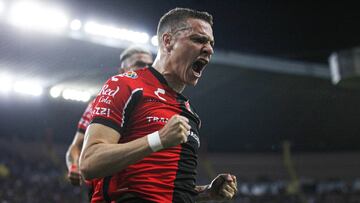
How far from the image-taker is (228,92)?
19312 millimetres

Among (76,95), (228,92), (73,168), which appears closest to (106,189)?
(73,168)

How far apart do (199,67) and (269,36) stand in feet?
46.7

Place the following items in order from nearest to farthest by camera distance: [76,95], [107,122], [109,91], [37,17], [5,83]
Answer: [107,122]
[109,91]
[37,17]
[5,83]
[76,95]

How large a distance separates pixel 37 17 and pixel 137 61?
10678 mm

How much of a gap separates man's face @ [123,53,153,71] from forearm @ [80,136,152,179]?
2299 millimetres

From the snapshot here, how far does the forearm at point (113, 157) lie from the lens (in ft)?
5.93

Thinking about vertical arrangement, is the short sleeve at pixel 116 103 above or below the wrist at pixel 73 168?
below

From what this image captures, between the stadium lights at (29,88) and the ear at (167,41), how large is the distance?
15.7 meters

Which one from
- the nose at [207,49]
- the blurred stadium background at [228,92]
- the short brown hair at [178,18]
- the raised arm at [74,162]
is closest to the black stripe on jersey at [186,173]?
the nose at [207,49]

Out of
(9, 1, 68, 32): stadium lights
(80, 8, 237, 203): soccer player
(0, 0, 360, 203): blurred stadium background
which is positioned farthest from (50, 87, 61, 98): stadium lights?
(80, 8, 237, 203): soccer player

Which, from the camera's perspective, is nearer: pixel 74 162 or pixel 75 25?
pixel 74 162

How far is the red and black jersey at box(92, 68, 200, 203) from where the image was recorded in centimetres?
199

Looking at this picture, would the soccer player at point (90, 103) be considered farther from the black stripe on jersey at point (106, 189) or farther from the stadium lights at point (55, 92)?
the stadium lights at point (55, 92)

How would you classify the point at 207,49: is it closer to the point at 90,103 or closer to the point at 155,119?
the point at 155,119
